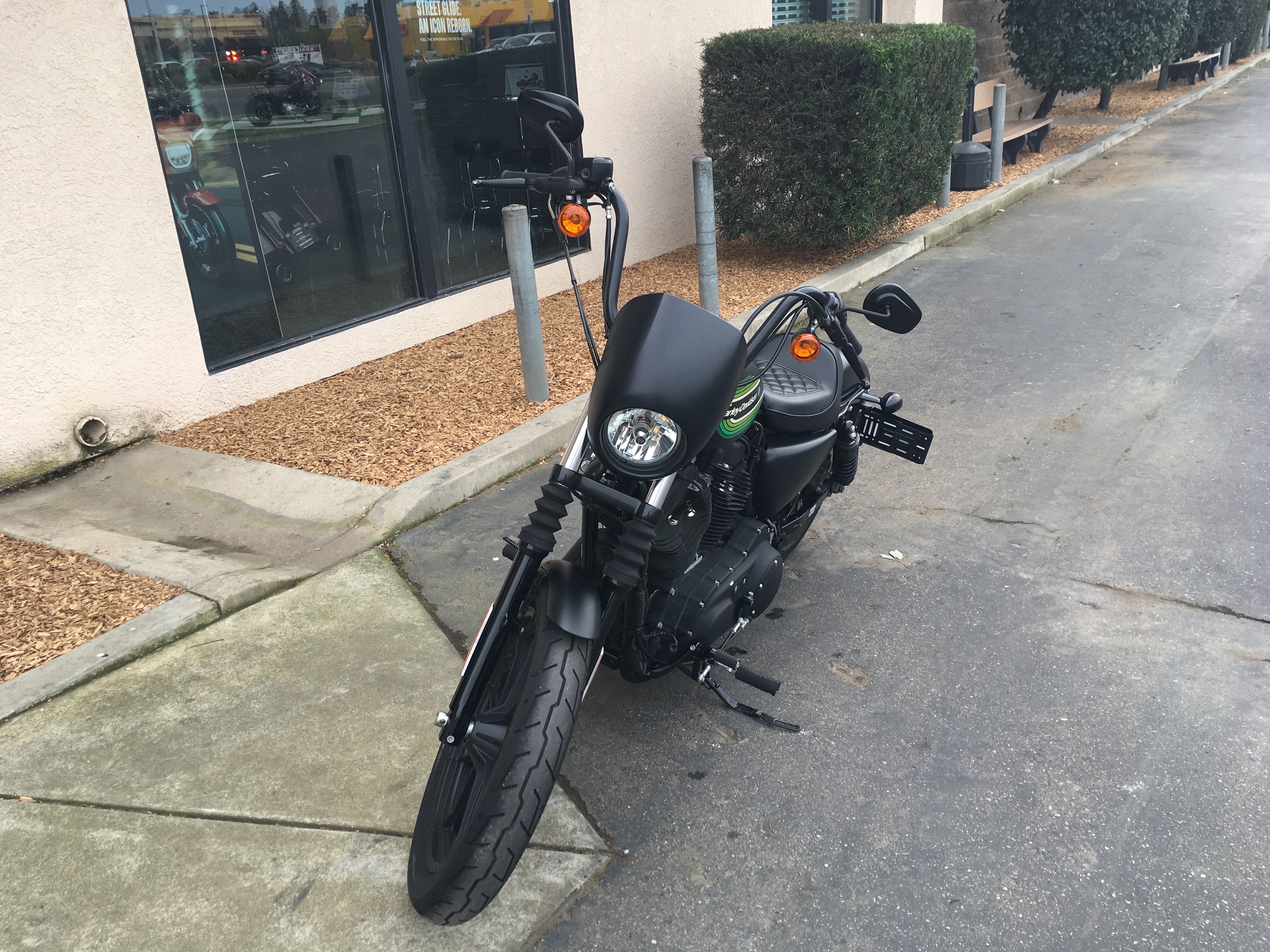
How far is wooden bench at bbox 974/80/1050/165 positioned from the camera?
11641mm

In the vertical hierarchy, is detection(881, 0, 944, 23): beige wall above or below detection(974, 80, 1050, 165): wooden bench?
above

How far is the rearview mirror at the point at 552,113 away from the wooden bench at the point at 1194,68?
19.4 meters

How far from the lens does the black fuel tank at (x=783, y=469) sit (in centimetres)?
350

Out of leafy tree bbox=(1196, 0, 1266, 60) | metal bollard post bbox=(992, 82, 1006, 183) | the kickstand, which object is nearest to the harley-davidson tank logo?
the kickstand

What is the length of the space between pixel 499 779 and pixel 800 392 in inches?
70.7

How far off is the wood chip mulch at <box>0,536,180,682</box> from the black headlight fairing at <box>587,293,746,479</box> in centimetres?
240

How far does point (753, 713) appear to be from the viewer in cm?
331

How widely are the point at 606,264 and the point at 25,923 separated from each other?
2.30m

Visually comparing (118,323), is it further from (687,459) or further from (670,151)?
(670,151)

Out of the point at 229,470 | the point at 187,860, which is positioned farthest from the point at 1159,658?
the point at 229,470

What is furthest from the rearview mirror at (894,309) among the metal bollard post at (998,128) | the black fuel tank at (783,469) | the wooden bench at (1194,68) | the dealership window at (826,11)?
the wooden bench at (1194,68)

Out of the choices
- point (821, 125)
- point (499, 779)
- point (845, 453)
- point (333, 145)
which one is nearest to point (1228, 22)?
point (821, 125)

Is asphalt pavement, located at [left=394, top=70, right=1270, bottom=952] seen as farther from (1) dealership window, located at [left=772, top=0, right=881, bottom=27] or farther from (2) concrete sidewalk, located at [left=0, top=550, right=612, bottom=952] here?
(1) dealership window, located at [left=772, top=0, right=881, bottom=27]

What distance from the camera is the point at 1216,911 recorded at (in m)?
2.56
